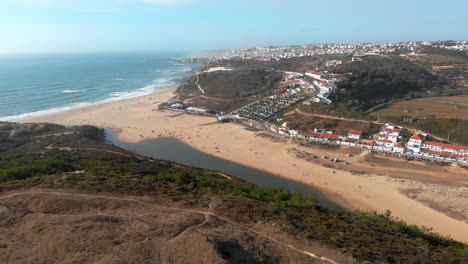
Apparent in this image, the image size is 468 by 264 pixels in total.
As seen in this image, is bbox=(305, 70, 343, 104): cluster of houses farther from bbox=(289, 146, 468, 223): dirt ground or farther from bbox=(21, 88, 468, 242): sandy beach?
bbox=(289, 146, 468, 223): dirt ground

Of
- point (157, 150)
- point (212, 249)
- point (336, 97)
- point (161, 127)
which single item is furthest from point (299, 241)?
point (336, 97)

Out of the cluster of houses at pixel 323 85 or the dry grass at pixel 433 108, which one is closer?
the dry grass at pixel 433 108

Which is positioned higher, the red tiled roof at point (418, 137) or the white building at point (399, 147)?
the red tiled roof at point (418, 137)

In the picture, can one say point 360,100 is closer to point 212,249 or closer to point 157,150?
point 157,150

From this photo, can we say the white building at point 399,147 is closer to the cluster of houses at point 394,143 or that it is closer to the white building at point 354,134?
the cluster of houses at point 394,143

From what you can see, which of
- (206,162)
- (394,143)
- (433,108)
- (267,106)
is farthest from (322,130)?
(433,108)

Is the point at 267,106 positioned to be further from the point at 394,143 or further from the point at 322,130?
the point at 394,143

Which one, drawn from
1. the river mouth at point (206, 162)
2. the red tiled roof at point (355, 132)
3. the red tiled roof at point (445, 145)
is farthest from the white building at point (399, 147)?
the river mouth at point (206, 162)
